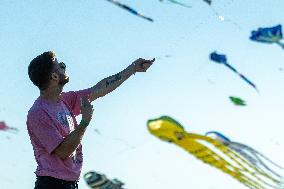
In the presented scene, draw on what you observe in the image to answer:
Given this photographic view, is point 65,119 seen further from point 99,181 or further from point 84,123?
point 99,181

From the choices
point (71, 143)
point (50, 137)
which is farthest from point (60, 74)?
point (71, 143)

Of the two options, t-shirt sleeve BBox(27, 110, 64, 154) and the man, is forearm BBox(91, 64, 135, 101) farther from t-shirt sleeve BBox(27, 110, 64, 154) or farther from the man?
t-shirt sleeve BBox(27, 110, 64, 154)

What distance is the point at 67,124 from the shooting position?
3.99m

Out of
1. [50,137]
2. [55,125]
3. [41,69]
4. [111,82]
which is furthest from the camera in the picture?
[111,82]

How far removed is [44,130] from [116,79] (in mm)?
1177

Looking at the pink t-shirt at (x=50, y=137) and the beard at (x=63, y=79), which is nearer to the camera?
the pink t-shirt at (x=50, y=137)

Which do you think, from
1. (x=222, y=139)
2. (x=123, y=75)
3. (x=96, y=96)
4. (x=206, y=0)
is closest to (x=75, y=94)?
(x=96, y=96)

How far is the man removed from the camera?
3.67 m

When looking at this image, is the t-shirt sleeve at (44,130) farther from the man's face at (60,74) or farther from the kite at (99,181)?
the kite at (99,181)

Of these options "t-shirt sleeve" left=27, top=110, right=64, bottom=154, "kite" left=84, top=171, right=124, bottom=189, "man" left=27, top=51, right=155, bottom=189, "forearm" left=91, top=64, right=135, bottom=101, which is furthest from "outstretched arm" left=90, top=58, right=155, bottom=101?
"kite" left=84, top=171, right=124, bottom=189

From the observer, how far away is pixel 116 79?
480 cm

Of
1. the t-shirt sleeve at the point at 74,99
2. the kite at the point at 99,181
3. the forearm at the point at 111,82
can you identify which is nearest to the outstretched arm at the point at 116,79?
the forearm at the point at 111,82

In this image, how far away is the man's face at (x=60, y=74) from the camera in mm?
4125

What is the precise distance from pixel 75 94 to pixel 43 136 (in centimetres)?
70
